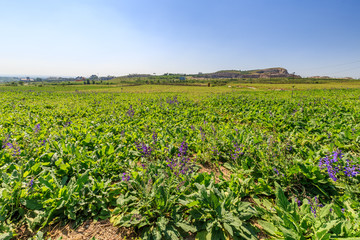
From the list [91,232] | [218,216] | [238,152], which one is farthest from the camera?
[238,152]

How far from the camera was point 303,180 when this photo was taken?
3328mm

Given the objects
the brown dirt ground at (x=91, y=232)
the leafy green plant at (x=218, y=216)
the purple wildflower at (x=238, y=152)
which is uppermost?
the purple wildflower at (x=238, y=152)

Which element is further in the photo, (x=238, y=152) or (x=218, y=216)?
(x=238, y=152)

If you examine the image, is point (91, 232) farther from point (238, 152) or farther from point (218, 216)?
point (238, 152)

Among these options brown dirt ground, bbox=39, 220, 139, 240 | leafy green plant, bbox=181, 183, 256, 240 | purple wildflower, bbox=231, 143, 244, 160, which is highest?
purple wildflower, bbox=231, 143, 244, 160

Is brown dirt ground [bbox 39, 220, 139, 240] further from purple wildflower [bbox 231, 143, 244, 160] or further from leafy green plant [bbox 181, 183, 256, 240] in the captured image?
purple wildflower [bbox 231, 143, 244, 160]

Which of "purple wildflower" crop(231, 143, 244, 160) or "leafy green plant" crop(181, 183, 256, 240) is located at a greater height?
"purple wildflower" crop(231, 143, 244, 160)

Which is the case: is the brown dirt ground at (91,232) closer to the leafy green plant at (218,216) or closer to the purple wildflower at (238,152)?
the leafy green plant at (218,216)

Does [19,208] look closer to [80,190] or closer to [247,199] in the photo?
[80,190]

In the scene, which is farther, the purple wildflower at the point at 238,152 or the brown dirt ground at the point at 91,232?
the purple wildflower at the point at 238,152

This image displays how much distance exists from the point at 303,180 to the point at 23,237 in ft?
A: 17.3

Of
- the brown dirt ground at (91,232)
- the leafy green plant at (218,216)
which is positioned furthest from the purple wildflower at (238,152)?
the brown dirt ground at (91,232)

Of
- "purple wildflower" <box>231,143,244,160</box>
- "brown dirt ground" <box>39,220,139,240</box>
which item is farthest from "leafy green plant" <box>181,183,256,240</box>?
"purple wildflower" <box>231,143,244,160</box>

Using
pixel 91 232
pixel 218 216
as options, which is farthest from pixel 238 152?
pixel 91 232
